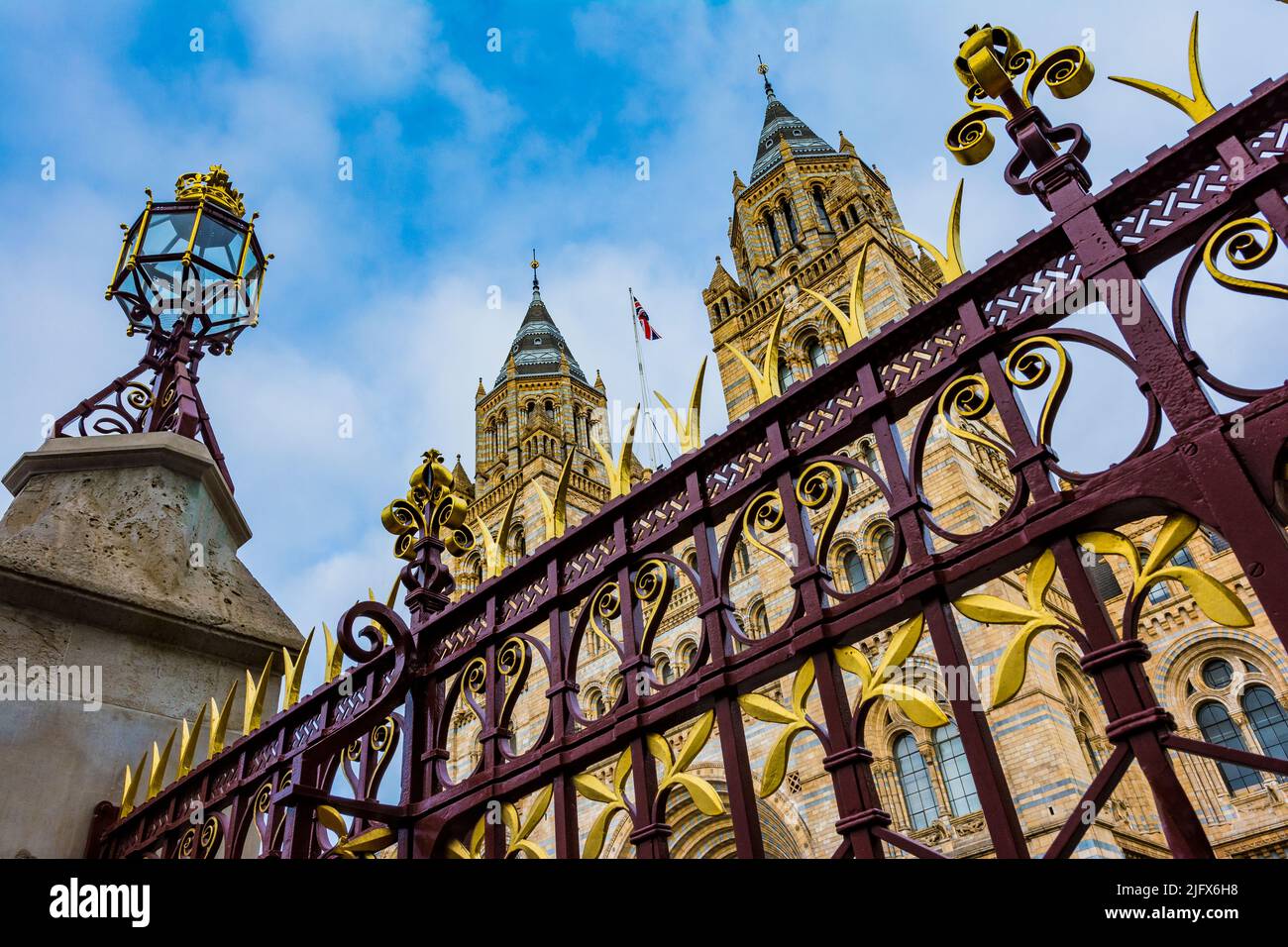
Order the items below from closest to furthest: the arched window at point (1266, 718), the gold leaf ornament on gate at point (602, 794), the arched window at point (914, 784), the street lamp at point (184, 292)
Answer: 1. the gold leaf ornament on gate at point (602, 794)
2. the street lamp at point (184, 292)
3. the arched window at point (914, 784)
4. the arched window at point (1266, 718)

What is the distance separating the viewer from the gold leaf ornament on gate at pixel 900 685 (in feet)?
7.80

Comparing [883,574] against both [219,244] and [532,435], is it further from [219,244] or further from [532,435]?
[532,435]

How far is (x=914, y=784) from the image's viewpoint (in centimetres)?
1702

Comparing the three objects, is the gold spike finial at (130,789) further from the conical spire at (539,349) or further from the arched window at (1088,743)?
the conical spire at (539,349)

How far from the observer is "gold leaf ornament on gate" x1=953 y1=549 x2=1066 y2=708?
7.45ft

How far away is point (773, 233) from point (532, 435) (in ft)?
42.2

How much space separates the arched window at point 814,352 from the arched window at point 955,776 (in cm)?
1170

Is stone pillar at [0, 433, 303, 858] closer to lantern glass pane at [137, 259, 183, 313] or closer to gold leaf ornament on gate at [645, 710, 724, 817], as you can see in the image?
lantern glass pane at [137, 259, 183, 313]

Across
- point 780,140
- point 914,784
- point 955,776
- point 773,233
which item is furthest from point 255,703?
point 780,140

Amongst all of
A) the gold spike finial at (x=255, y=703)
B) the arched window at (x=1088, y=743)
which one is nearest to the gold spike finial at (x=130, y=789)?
the gold spike finial at (x=255, y=703)

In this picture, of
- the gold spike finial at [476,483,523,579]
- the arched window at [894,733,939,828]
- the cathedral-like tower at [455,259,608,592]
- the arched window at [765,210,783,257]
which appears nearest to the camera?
the gold spike finial at [476,483,523,579]

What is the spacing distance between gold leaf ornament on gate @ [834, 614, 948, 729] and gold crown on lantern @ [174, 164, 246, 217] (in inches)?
242

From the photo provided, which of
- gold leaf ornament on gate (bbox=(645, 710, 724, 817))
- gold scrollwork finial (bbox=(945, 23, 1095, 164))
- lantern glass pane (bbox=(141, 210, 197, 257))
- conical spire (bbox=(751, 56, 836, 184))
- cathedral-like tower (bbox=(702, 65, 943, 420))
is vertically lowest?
gold leaf ornament on gate (bbox=(645, 710, 724, 817))

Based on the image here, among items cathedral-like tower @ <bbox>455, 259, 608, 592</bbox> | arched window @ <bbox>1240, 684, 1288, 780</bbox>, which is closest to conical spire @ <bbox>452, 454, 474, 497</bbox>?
cathedral-like tower @ <bbox>455, 259, 608, 592</bbox>
